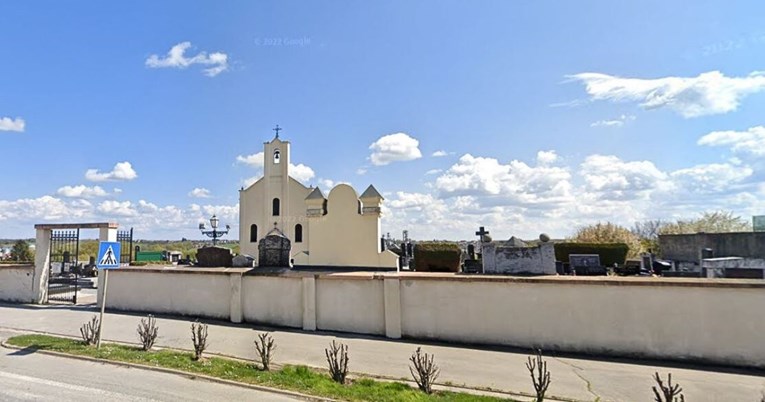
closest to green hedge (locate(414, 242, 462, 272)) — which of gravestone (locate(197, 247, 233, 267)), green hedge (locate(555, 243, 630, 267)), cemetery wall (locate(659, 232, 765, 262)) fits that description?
green hedge (locate(555, 243, 630, 267))

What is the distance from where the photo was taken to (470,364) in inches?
337

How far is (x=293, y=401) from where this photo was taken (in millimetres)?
6332

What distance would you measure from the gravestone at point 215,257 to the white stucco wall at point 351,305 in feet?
15.9

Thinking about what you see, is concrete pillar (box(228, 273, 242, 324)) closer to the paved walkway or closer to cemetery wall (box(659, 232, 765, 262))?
the paved walkway

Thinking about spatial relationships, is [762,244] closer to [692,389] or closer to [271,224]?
[692,389]

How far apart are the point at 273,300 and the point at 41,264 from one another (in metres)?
10.8

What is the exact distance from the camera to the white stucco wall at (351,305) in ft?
36.9

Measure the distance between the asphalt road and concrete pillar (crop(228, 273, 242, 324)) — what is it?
14.9ft

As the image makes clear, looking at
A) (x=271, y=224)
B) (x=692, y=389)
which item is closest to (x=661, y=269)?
(x=692, y=389)

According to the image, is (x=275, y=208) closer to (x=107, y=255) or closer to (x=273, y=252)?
(x=273, y=252)

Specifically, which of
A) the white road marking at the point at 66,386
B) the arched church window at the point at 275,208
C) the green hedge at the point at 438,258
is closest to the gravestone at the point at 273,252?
the white road marking at the point at 66,386

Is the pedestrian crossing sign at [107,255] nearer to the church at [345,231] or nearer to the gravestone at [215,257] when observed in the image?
the gravestone at [215,257]

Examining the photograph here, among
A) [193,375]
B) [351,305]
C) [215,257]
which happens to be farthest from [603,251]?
[193,375]

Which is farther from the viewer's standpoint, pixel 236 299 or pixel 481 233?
pixel 481 233
